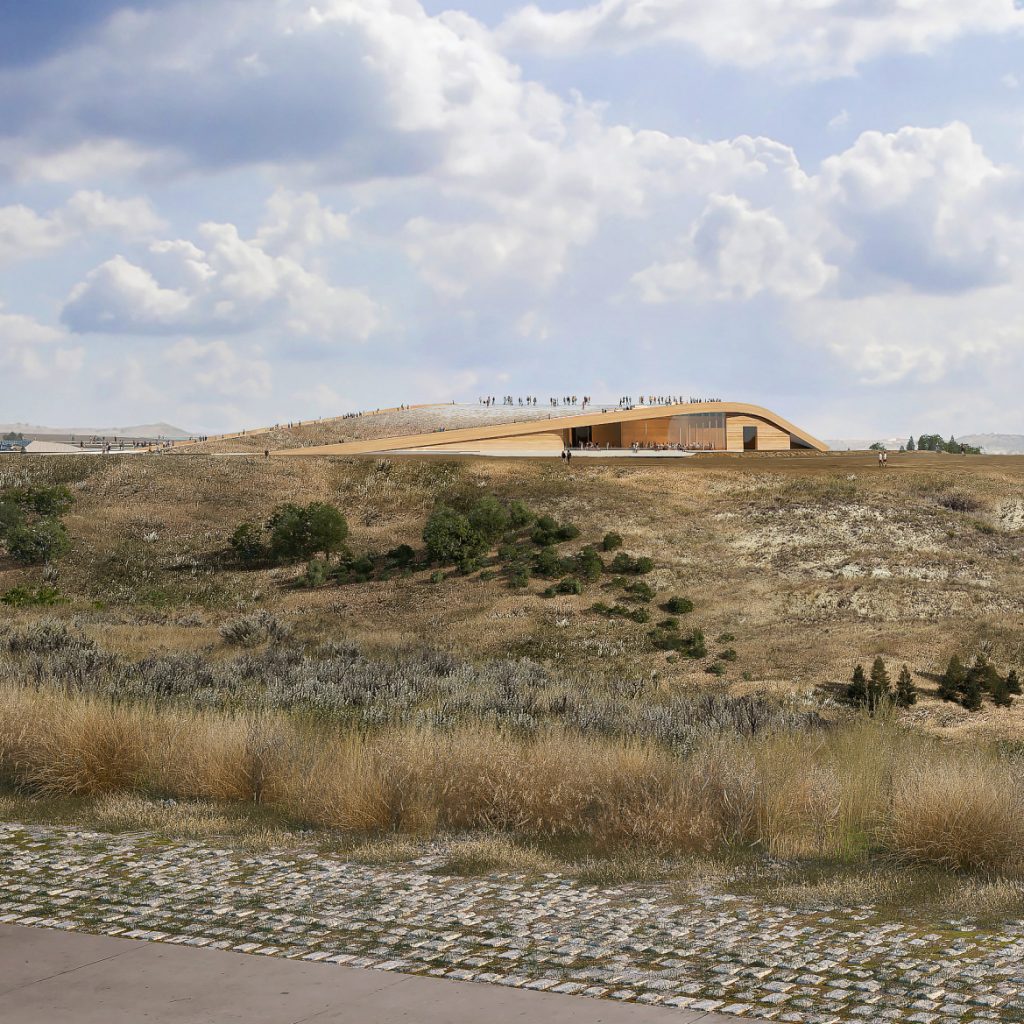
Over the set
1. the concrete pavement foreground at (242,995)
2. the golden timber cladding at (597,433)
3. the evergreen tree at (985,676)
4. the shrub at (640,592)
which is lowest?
the evergreen tree at (985,676)

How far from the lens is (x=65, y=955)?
6715 millimetres

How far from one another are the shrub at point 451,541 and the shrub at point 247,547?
298 inches

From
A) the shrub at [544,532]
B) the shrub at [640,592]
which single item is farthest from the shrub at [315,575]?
the shrub at [640,592]

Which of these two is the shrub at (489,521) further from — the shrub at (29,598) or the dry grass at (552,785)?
the dry grass at (552,785)

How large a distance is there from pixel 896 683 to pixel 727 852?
23.1 metres

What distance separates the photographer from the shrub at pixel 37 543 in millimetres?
47344

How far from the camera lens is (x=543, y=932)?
7.11 metres

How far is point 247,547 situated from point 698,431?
119 feet

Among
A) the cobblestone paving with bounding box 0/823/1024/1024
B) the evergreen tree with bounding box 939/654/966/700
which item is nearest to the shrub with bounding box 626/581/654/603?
the evergreen tree with bounding box 939/654/966/700

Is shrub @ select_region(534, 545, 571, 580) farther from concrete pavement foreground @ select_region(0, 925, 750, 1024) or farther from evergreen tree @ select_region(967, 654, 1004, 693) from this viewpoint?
concrete pavement foreground @ select_region(0, 925, 750, 1024)

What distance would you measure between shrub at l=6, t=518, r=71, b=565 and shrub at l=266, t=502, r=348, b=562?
8339mm

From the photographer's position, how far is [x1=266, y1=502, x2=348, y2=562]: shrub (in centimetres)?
4644

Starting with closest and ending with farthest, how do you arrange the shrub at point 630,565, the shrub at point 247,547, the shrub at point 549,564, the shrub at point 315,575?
the shrub at point 630,565 < the shrub at point 549,564 < the shrub at point 315,575 < the shrub at point 247,547

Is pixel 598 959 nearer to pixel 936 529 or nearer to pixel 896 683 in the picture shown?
pixel 896 683
